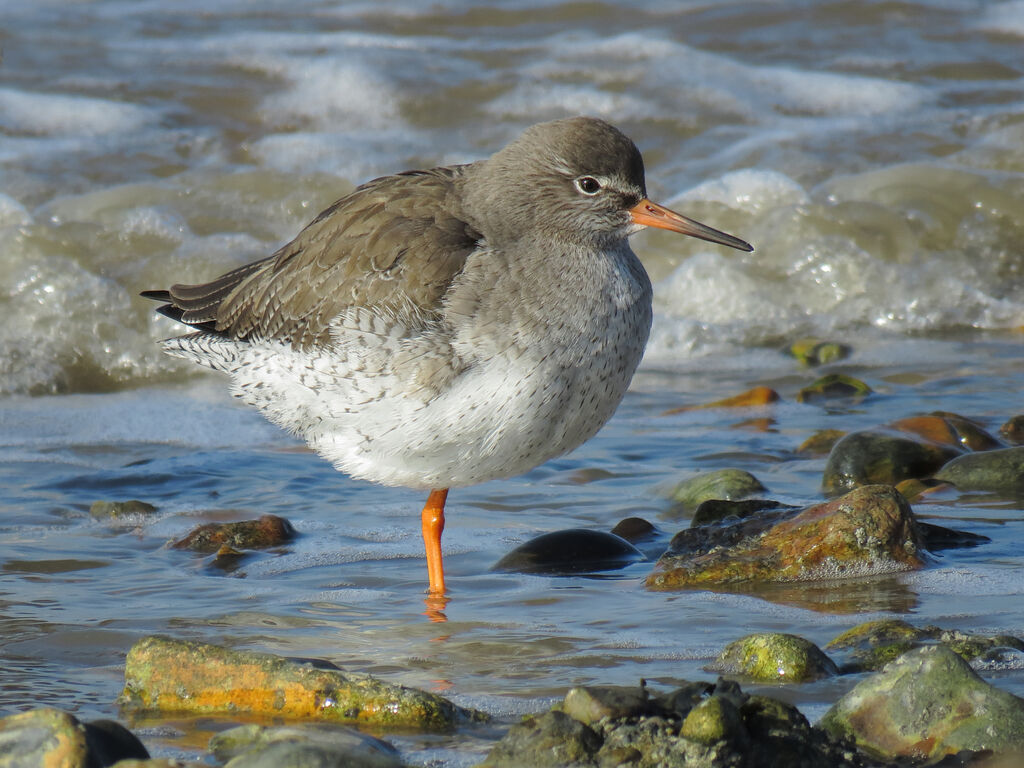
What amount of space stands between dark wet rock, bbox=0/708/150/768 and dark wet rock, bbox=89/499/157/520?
316cm

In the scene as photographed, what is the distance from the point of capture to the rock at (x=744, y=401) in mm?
9000

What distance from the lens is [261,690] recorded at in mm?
4461

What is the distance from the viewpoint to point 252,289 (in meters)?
6.78

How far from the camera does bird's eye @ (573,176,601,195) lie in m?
6.29

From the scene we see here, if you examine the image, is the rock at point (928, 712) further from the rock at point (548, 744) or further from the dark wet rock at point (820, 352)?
the dark wet rock at point (820, 352)

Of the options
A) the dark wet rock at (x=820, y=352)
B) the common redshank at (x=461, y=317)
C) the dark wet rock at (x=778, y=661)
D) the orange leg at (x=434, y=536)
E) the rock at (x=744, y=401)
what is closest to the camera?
the dark wet rock at (x=778, y=661)

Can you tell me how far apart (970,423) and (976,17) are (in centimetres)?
1140

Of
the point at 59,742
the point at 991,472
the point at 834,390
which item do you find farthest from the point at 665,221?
the point at 59,742

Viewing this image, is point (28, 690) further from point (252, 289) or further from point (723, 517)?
point (723, 517)

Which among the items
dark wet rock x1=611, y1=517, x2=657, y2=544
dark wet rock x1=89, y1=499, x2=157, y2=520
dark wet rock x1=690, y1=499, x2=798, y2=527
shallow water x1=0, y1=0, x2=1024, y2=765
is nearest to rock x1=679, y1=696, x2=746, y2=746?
shallow water x1=0, y1=0, x2=1024, y2=765

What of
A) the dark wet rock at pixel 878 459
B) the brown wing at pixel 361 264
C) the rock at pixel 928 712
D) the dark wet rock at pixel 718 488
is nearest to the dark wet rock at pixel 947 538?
the dark wet rock at pixel 878 459

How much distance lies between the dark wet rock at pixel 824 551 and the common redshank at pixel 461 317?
2.62 ft

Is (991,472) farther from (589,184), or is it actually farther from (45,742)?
(45,742)

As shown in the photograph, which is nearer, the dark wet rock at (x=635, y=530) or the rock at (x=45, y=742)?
the rock at (x=45, y=742)
